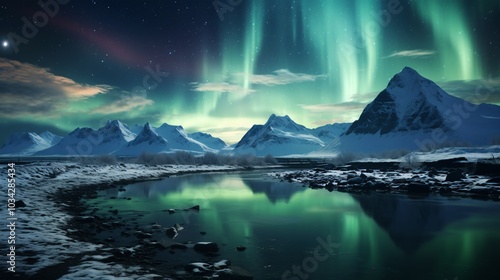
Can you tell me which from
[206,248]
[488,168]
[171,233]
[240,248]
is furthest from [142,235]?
[488,168]

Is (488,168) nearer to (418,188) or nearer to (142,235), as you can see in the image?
(418,188)

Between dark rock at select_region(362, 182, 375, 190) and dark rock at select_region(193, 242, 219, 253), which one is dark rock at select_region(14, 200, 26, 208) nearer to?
dark rock at select_region(193, 242, 219, 253)

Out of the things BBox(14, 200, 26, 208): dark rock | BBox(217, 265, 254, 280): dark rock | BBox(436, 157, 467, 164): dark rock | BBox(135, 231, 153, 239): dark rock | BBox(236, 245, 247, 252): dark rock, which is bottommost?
BBox(236, 245, 247, 252): dark rock

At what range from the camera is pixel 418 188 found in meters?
41.2

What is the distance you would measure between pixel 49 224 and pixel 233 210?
1524cm

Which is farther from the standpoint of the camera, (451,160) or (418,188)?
(451,160)

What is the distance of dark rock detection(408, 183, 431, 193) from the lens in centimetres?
4109

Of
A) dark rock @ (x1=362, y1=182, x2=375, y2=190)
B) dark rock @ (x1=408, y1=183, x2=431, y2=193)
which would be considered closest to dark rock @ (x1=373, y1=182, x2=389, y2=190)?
dark rock @ (x1=362, y1=182, x2=375, y2=190)

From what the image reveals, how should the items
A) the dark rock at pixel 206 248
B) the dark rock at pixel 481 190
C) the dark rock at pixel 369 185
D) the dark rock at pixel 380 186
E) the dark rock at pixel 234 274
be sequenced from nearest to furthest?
the dark rock at pixel 234 274, the dark rock at pixel 206 248, the dark rock at pixel 481 190, the dark rock at pixel 380 186, the dark rock at pixel 369 185

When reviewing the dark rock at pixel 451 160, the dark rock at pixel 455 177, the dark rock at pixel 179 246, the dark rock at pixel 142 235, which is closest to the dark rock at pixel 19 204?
the dark rock at pixel 142 235

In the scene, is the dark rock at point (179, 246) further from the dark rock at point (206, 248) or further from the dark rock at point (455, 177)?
the dark rock at point (455, 177)

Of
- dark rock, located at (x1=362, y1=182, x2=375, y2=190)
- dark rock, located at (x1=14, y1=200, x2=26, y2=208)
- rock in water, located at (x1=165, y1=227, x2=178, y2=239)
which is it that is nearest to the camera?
rock in water, located at (x1=165, y1=227, x2=178, y2=239)

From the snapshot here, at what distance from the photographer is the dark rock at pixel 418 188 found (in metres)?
41.1

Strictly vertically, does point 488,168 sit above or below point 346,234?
above
